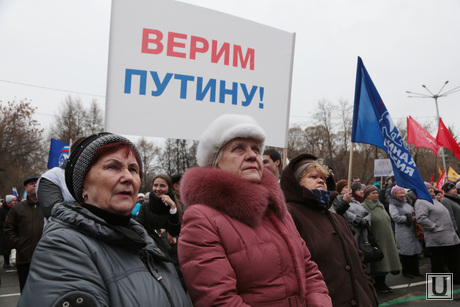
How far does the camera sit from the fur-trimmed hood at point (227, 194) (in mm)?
1891

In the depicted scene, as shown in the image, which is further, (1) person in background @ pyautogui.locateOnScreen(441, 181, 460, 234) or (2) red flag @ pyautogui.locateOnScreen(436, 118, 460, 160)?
(2) red flag @ pyautogui.locateOnScreen(436, 118, 460, 160)

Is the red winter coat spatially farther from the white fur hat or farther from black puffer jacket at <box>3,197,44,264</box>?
black puffer jacket at <box>3,197,44,264</box>

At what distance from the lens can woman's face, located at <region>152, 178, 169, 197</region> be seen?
3.92 metres

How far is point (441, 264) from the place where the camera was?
23.6ft

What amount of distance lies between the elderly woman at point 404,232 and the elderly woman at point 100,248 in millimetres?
6944

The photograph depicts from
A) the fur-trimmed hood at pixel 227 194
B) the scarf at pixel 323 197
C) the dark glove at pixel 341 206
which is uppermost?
the fur-trimmed hood at pixel 227 194

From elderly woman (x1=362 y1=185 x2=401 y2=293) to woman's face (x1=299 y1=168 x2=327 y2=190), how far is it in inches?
148

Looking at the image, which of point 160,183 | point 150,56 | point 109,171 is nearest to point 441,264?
point 160,183

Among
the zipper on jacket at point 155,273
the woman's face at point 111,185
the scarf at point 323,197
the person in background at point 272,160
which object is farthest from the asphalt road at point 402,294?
the woman's face at point 111,185

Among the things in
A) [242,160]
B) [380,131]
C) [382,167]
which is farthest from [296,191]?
[382,167]

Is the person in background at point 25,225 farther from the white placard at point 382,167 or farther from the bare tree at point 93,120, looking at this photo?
the bare tree at point 93,120

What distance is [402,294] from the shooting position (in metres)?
6.32

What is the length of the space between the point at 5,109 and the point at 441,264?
1211 inches

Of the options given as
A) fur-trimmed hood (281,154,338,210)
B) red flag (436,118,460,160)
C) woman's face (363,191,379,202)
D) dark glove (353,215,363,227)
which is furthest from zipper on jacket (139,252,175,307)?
red flag (436,118,460,160)
